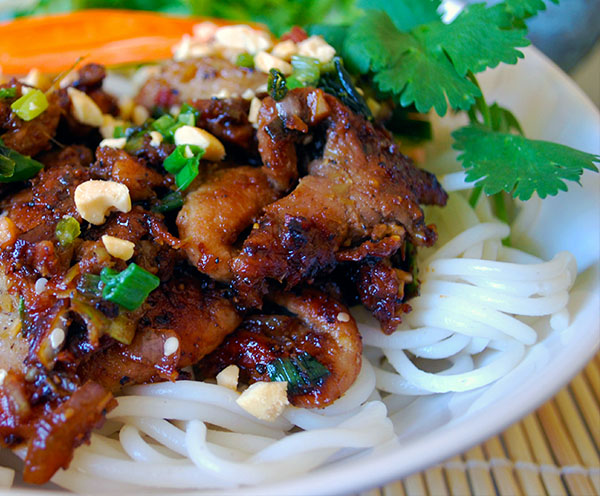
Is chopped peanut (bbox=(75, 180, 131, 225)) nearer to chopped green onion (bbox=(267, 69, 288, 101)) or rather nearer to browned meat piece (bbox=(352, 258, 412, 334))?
chopped green onion (bbox=(267, 69, 288, 101))

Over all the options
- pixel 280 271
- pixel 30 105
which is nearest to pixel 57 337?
pixel 280 271

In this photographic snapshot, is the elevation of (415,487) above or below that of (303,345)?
below

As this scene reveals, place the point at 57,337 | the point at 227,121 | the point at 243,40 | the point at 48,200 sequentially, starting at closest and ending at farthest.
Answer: the point at 57,337 → the point at 48,200 → the point at 227,121 → the point at 243,40

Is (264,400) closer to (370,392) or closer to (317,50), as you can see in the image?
(370,392)

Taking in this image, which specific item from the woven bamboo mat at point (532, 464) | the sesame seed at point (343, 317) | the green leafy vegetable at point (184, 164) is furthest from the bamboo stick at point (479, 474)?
the green leafy vegetable at point (184, 164)

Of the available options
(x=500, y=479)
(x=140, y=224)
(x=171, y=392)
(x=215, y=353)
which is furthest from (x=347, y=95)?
(x=500, y=479)

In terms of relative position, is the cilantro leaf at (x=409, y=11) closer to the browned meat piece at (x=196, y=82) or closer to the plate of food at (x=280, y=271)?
the plate of food at (x=280, y=271)
